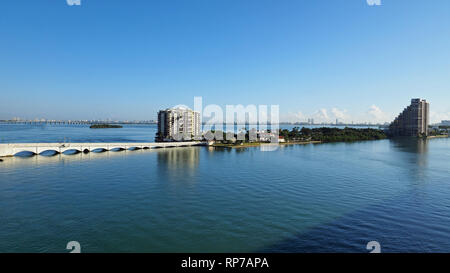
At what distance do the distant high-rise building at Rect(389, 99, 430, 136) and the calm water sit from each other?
3817 inches

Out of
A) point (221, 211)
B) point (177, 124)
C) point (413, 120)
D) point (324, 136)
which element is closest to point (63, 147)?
point (177, 124)

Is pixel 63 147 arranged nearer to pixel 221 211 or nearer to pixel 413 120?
pixel 221 211

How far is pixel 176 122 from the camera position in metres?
67.2

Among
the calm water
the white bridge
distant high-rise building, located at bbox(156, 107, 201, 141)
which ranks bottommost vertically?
the calm water

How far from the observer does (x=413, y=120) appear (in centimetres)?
10494

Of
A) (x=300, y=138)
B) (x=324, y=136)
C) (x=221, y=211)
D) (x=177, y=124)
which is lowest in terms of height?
(x=221, y=211)

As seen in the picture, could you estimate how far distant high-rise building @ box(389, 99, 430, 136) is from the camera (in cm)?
10331

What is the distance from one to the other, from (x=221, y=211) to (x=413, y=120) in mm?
120690

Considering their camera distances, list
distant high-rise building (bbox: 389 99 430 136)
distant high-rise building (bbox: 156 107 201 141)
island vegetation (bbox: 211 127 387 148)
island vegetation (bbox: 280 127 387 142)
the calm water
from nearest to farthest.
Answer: the calm water → island vegetation (bbox: 211 127 387 148) → distant high-rise building (bbox: 156 107 201 141) → island vegetation (bbox: 280 127 387 142) → distant high-rise building (bbox: 389 99 430 136)

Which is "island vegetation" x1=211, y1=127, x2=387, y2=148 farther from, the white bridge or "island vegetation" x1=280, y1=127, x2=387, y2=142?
the white bridge

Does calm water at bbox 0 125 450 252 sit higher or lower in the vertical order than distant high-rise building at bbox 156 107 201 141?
lower

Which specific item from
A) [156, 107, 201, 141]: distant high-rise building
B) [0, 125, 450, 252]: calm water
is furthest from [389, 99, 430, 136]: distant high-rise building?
[0, 125, 450, 252]: calm water
